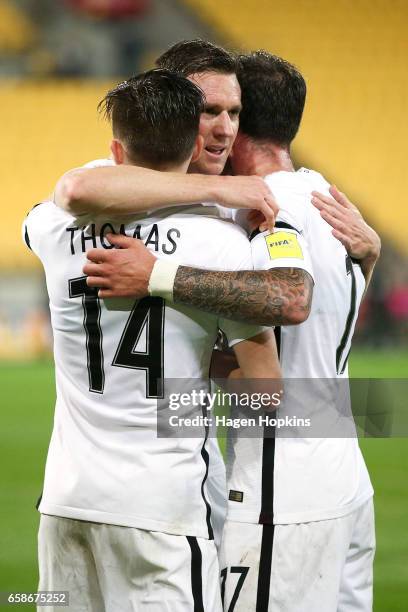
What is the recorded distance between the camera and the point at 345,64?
842 inches

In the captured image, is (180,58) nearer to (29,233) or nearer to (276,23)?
(29,233)

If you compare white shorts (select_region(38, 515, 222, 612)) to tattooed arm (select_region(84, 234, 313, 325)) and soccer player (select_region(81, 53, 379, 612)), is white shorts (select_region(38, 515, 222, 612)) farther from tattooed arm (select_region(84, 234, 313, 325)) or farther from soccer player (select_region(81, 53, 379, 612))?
tattooed arm (select_region(84, 234, 313, 325))

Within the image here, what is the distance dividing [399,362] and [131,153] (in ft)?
40.7

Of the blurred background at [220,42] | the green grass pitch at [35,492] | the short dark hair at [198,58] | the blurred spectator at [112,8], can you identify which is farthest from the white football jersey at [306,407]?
the blurred spectator at [112,8]

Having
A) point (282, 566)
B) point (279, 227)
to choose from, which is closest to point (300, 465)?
point (282, 566)

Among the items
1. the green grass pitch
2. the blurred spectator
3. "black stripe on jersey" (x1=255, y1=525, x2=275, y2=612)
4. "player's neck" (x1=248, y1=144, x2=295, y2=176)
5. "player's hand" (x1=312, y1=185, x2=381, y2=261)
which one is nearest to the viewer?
"black stripe on jersey" (x1=255, y1=525, x2=275, y2=612)

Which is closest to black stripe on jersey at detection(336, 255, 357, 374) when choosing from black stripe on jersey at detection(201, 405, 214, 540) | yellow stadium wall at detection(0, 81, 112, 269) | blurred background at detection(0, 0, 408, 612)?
black stripe on jersey at detection(201, 405, 214, 540)

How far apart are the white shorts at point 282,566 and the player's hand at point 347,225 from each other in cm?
82

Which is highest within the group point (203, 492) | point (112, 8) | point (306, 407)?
point (112, 8)

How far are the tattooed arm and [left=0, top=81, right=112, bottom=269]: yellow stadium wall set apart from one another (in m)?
17.6

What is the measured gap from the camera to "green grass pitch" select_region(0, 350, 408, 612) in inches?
193

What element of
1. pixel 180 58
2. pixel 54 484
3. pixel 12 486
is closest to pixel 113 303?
pixel 54 484

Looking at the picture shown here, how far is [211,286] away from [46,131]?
18563 millimetres

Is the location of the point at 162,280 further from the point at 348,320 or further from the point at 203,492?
the point at 348,320
